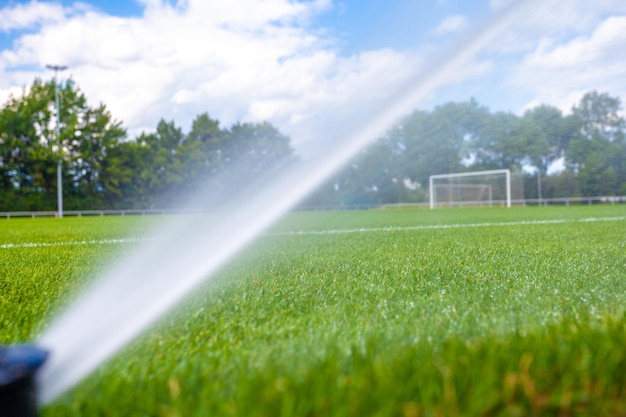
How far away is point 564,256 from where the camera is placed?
10.9ft

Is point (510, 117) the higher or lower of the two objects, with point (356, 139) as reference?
higher

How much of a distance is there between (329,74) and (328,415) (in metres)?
1.54

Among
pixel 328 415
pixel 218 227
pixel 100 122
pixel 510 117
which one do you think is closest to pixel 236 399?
pixel 328 415

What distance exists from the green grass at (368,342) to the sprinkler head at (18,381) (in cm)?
11

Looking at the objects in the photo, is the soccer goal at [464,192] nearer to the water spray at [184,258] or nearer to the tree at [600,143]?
the tree at [600,143]

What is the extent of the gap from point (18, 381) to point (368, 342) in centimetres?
77

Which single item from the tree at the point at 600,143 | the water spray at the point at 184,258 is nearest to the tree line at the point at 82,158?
the tree at the point at 600,143

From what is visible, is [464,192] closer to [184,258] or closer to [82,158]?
[82,158]

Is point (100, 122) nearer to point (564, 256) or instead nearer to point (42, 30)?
point (42, 30)

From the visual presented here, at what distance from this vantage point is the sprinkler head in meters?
0.84

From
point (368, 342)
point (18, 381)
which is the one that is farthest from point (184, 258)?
point (18, 381)

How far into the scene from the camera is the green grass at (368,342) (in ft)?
3.00

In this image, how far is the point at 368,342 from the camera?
1.28 m

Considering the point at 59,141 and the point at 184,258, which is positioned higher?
the point at 59,141
